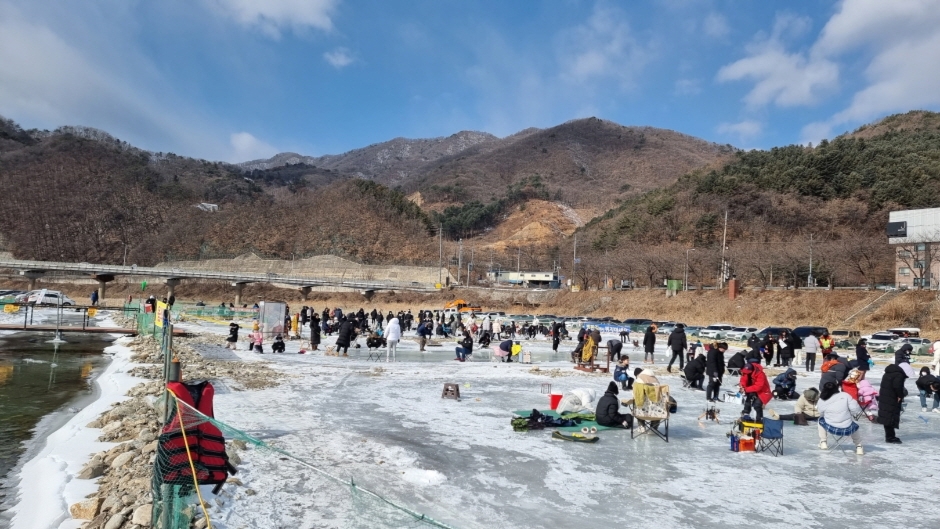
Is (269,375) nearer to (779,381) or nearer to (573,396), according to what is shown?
(573,396)

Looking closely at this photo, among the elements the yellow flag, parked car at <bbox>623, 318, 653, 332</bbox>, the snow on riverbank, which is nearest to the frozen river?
the snow on riverbank

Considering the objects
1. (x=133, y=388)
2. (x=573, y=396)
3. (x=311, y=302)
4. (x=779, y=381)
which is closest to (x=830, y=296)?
(x=779, y=381)

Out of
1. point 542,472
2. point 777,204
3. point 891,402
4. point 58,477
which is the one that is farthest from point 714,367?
point 777,204

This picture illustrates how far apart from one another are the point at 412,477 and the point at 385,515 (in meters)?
2.18

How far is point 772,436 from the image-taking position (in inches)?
357

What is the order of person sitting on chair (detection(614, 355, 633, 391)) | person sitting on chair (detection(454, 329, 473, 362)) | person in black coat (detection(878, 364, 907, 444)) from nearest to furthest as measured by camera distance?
person in black coat (detection(878, 364, 907, 444)) → person sitting on chair (detection(614, 355, 633, 391)) → person sitting on chair (detection(454, 329, 473, 362))

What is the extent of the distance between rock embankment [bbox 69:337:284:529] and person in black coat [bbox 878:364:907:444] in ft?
32.7

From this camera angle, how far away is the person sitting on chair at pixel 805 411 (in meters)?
11.4

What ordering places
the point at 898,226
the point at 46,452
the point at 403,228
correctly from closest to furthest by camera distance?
the point at 46,452 → the point at 898,226 → the point at 403,228

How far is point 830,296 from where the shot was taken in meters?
45.2

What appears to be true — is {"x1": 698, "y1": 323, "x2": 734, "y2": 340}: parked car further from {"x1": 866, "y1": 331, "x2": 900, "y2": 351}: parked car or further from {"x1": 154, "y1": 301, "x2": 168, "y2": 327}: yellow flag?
{"x1": 154, "y1": 301, "x2": 168, "y2": 327}: yellow flag

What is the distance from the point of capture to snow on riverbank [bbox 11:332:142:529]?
6457 mm

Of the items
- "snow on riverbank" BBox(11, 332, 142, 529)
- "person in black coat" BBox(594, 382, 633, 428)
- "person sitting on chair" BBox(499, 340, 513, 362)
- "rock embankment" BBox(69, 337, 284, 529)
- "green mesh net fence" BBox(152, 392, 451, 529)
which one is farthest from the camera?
"person sitting on chair" BBox(499, 340, 513, 362)

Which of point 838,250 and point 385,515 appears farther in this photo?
point 838,250
